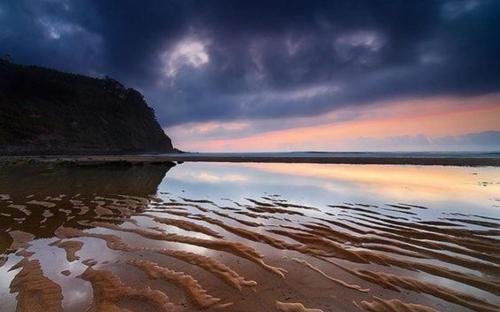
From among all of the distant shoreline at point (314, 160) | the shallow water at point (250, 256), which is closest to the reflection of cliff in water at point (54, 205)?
the shallow water at point (250, 256)

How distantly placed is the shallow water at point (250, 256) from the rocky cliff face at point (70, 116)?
5896cm

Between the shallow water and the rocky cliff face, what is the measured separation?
193 feet

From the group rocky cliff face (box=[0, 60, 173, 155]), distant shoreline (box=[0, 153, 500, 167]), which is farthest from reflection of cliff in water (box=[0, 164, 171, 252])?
rocky cliff face (box=[0, 60, 173, 155])

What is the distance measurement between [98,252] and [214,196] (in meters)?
6.95

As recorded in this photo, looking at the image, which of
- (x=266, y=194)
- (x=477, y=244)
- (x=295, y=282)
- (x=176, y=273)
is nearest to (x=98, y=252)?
(x=176, y=273)

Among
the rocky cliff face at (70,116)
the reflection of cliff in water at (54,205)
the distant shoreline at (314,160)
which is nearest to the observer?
the reflection of cliff in water at (54,205)

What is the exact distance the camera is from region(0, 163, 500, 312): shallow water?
3762mm

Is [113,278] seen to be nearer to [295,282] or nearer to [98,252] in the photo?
[98,252]

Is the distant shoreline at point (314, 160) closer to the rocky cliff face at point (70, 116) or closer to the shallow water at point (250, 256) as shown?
the rocky cliff face at point (70, 116)

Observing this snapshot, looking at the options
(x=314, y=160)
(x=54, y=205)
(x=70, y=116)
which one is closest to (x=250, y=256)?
(x=54, y=205)

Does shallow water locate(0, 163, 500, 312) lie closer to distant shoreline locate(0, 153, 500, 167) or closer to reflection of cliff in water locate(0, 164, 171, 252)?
reflection of cliff in water locate(0, 164, 171, 252)

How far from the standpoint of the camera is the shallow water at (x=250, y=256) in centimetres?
376

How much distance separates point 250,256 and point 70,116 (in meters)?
87.4

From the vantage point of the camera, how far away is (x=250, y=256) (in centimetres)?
532
